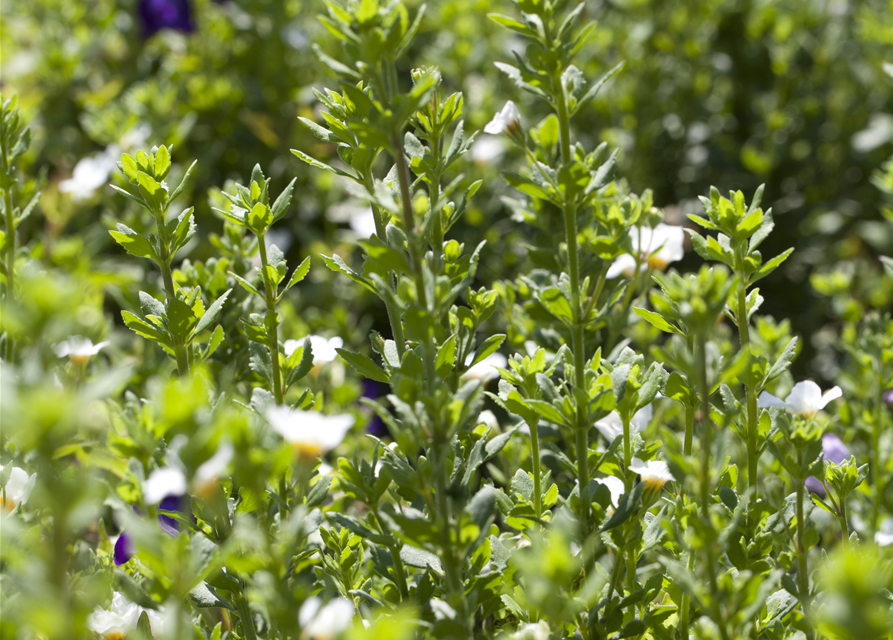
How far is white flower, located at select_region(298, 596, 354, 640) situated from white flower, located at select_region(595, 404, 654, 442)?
1.60 ft

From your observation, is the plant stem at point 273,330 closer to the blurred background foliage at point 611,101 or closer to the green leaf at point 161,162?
the green leaf at point 161,162

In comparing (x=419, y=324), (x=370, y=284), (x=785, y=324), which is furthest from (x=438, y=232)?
(x=785, y=324)

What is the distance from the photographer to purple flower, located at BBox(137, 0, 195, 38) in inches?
104

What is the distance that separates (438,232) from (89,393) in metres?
0.50

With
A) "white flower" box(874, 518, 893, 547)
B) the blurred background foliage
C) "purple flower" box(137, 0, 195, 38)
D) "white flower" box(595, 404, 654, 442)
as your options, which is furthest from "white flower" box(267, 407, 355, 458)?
"purple flower" box(137, 0, 195, 38)

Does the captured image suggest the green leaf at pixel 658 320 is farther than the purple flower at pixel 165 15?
No

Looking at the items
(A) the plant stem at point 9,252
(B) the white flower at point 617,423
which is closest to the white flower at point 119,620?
(A) the plant stem at point 9,252

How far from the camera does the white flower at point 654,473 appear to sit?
89cm

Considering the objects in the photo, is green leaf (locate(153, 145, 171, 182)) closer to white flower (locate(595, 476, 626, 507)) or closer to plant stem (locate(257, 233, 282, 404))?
plant stem (locate(257, 233, 282, 404))

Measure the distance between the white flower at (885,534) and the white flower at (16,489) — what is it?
39.8 inches

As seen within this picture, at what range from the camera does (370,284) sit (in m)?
0.89

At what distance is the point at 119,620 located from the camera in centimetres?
89

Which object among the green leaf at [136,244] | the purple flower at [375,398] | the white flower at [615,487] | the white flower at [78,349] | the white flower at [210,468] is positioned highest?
the white flower at [210,468]

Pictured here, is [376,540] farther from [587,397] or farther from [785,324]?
[785,324]
